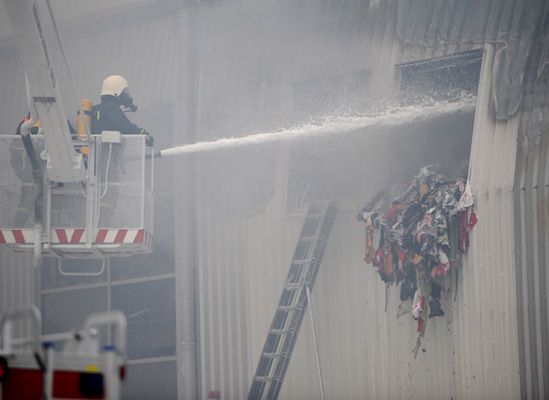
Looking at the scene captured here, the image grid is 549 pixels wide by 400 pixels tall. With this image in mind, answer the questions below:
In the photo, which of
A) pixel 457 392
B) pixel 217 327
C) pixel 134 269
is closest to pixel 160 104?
pixel 134 269

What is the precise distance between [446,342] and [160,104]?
6.33 meters

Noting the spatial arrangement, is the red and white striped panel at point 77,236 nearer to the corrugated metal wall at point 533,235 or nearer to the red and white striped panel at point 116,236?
the red and white striped panel at point 116,236

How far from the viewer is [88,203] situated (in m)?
11.6

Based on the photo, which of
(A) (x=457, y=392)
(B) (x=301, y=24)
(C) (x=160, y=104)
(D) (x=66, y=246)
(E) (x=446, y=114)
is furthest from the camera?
(C) (x=160, y=104)

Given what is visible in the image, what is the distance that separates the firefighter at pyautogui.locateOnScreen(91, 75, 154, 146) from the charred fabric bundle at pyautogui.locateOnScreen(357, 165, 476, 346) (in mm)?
2880

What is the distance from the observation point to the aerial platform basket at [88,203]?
38.2 feet

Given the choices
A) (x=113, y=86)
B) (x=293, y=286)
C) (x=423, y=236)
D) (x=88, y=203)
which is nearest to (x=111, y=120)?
(x=113, y=86)

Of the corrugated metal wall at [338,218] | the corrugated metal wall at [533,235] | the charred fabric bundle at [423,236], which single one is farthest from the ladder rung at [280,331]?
the corrugated metal wall at [533,235]

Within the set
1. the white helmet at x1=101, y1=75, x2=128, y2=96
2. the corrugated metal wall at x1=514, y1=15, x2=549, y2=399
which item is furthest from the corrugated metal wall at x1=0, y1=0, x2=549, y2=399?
the white helmet at x1=101, y1=75, x2=128, y2=96

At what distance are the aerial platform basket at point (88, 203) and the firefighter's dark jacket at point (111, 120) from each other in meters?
0.46

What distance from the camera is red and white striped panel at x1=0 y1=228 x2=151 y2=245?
11.6 metres

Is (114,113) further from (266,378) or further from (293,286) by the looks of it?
(266,378)

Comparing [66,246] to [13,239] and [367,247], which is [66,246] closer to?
[13,239]

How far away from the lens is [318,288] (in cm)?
1295
